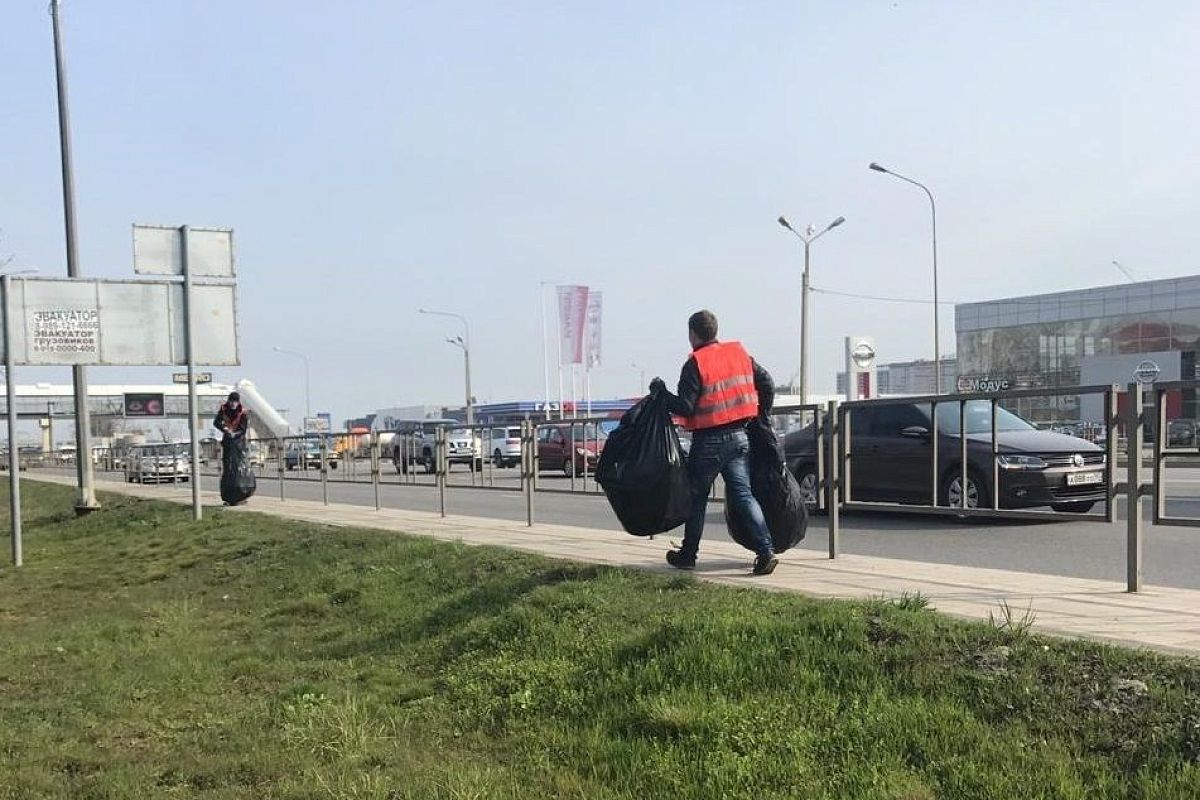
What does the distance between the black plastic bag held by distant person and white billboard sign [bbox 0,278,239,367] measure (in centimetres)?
977

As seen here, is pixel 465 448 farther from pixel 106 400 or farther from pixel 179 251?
pixel 106 400

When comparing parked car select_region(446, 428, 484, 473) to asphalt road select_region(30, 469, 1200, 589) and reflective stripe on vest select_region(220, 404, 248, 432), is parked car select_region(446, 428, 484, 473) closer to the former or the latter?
asphalt road select_region(30, 469, 1200, 589)

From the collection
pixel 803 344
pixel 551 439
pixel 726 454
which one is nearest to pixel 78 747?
pixel 726 454

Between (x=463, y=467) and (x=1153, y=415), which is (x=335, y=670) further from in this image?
(x=463, y=467)

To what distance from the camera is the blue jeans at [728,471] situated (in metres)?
6.70

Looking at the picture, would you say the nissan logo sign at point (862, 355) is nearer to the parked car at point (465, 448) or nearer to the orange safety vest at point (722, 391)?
the parked car at point (465, 448)

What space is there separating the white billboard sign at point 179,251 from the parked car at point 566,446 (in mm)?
5378

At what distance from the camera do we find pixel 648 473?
21.1ft

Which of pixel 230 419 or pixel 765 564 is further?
pixel 230 419

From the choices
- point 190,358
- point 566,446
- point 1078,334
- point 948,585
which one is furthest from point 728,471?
point 1078,334

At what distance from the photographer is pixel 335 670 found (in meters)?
5.77

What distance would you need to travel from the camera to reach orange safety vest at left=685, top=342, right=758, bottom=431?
6.62m

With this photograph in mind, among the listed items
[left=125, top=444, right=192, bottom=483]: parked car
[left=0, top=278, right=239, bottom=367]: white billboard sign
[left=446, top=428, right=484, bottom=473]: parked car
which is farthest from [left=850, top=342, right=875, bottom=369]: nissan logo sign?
[left=0, top=278, right=239, bottom=367]: white billboard sign

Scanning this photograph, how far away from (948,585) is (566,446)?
679 cm
